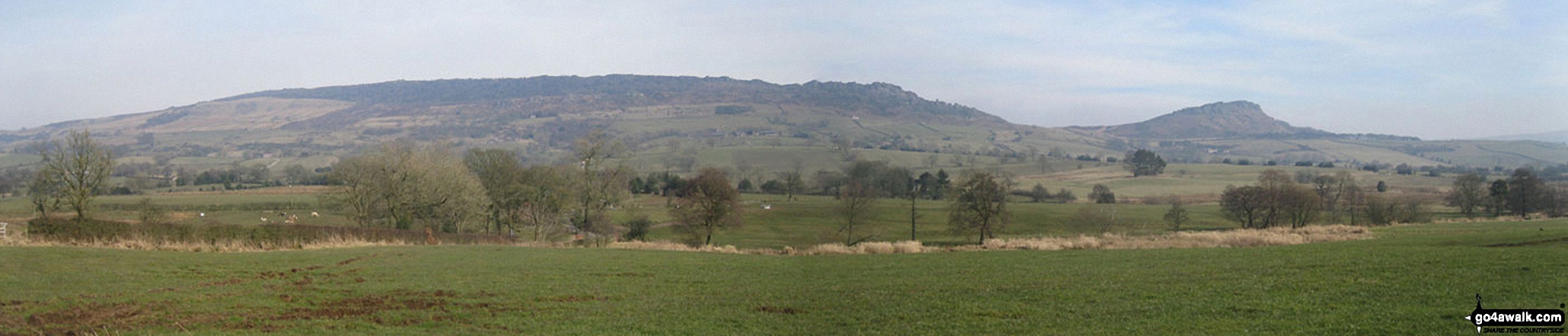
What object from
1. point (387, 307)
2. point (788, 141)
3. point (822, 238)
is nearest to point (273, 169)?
point (788, 141)

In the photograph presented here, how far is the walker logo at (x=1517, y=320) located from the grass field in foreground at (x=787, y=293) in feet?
0.97

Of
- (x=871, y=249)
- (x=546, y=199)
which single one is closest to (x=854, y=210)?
(x=546, y=199)

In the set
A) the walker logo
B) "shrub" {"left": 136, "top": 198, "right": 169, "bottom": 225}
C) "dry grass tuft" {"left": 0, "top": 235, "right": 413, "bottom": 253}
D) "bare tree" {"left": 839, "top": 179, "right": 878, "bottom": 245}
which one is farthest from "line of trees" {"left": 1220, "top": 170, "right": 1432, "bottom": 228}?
"shrub" {"left": 136, "top": 198, "right": 169, "bottom": 225}

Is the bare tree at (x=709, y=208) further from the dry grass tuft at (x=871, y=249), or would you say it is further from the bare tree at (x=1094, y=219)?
the bare tree at (x=1094, y=219)

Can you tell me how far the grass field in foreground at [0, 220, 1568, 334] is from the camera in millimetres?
13227

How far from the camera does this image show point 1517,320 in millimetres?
11445

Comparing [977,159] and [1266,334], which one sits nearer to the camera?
[1266,334]

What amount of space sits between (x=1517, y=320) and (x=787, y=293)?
13099 millimetres

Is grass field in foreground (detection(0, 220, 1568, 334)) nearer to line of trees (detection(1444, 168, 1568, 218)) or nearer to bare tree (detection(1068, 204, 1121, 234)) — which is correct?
bare tree (detection(1068, 204, 1121, 234))

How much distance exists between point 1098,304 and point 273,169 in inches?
6577

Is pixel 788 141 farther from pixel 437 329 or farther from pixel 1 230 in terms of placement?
pixel 437 329

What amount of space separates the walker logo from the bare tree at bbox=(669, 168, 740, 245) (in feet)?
150

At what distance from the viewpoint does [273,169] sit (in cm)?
14750

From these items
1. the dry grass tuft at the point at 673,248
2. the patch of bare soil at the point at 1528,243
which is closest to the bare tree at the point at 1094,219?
the dry grass tuft at the point at 673,248
